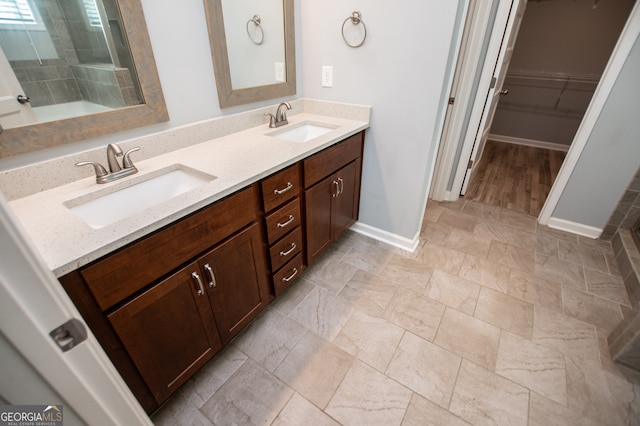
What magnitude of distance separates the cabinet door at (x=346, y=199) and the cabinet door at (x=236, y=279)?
675mm

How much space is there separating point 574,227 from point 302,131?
2.32 meters

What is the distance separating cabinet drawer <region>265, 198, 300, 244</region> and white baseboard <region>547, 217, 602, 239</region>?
2.23 m

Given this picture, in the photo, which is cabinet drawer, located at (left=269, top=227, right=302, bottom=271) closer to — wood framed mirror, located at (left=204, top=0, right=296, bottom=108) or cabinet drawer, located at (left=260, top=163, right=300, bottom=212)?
cabinet drawer, located at (left=260, top=163, right=300, bottom=212)

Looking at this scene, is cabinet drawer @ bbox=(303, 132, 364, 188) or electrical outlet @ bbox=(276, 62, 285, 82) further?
electrical outlet @ bbox=(276, 62, 285, 82)

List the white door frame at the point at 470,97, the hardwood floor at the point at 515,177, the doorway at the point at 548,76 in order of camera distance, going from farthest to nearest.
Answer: the hardwood floor at the point at 515,177 < the doorway at the point at 548,76 < the white door frame at the point at 470,97

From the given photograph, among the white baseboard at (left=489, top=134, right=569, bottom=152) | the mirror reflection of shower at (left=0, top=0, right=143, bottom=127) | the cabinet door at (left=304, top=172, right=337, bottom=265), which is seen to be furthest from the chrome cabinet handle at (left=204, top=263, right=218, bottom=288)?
the white baseboard at (left=489, top=134, right=569, bottom=152)

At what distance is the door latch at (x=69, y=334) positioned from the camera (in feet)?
1.45

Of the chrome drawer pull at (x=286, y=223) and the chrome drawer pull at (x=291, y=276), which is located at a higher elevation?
the chrome drawer pull at (x=286, y=223)

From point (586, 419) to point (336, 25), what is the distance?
232 cm

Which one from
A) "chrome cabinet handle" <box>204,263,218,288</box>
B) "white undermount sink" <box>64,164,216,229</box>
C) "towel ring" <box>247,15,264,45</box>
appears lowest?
"chrome cabinet handle" <box>204,263,218,288</box>

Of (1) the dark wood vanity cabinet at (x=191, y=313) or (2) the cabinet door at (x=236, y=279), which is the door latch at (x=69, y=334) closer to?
(1) the dark wood vanity cabinet at (x=191, y=313)

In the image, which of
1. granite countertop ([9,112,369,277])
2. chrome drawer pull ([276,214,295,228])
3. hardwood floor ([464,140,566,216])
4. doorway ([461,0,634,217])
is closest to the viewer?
granite countertop ([9,112,369,277])

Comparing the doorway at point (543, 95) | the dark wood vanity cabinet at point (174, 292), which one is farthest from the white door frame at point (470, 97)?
the dark wood vanity cabinet at point (174, 292)

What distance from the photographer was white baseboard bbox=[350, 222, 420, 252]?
7.11 feet
